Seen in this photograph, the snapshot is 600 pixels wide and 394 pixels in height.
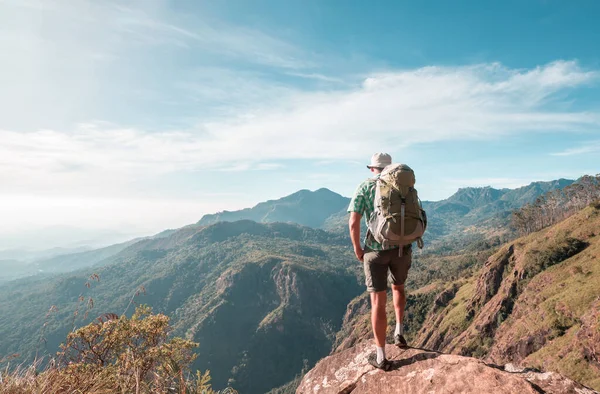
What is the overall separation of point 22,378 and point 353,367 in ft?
18.9

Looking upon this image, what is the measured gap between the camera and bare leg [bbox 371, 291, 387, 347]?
577 cm

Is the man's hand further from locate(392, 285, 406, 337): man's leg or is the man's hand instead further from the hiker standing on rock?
locate(392, 285, 406, 337): man's leg

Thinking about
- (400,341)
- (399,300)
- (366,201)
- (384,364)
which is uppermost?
(366,201)

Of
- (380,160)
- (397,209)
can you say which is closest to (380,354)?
(397,209)

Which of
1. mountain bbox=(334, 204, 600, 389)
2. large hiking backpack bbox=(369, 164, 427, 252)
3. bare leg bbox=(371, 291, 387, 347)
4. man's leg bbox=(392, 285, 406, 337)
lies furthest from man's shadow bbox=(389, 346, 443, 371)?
mountain bbox=(334, 204, 600, 389)

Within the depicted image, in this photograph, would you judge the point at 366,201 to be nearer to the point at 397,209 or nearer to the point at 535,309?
the point at 397,209

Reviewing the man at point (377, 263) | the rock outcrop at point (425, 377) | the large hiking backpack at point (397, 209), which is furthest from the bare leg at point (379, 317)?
the large hiking backpack at point (397, 209)

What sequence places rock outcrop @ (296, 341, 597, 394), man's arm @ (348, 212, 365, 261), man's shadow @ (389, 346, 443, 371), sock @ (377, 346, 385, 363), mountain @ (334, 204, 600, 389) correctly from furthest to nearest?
mountain @ (334, 204, 600, 389) → sock @ (377, 346, 385, 363) → man's shadow @ (389, 346, 443, 371) → man's arm @ (348, 212, 365, 261) → rock outcrop @ (296, 341, 597, 394)

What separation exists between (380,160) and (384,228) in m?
1.55

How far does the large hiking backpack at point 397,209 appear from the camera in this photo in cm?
532

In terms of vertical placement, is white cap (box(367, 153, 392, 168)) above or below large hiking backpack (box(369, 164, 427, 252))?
above

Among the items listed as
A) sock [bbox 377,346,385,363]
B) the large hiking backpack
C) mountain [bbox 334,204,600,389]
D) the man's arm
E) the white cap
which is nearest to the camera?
the large hiking backpack

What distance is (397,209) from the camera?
5.35 metres

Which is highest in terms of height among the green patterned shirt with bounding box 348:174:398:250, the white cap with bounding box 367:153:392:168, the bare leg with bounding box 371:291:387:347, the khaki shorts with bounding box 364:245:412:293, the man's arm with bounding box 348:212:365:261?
the white cap with bounding box 367:153:392:168
